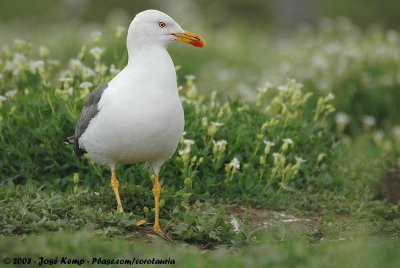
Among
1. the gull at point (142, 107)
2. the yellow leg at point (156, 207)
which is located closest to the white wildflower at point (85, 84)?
the gull at point (142, 107)

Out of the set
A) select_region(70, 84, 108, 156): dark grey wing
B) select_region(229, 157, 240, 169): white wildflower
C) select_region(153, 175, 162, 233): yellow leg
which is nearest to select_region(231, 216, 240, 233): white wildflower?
select_region(229, 157, 240, 169): white wildflower

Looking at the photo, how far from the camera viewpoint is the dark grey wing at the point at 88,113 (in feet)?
19.0

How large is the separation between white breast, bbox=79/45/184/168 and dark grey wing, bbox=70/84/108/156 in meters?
0.09

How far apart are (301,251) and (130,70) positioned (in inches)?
69.9

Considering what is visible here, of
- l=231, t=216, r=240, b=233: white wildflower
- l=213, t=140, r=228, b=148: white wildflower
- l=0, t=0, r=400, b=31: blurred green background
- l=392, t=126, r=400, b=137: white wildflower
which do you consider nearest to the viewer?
l=231, t=216, r=240, b=233: white wildflower

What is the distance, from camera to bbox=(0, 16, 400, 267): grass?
16.0 feet

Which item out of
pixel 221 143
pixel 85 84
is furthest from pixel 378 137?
pixel 85 84

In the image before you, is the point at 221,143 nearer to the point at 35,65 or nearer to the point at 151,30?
the point at 151,30

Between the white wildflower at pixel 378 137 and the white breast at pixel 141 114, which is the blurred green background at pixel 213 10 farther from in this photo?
the white breast at pixel 141 114

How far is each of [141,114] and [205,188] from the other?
152 cm

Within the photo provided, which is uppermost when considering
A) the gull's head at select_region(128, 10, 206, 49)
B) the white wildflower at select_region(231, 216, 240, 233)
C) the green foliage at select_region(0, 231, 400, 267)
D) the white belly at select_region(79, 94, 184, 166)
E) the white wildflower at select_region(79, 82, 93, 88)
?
the gull's head at select_region(128, 10, 206, 49)

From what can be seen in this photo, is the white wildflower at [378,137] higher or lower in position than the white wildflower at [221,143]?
lower

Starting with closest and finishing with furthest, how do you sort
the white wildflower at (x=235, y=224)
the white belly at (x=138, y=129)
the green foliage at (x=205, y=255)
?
1. the green foliage at (x=205, y=255)
2. the white belly at (x=138, y=129)
3. the white wildflower at (x=235, y=224)

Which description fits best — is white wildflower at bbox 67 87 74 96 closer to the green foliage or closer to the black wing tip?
the black wing tip
